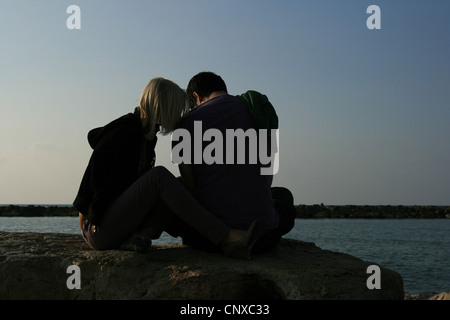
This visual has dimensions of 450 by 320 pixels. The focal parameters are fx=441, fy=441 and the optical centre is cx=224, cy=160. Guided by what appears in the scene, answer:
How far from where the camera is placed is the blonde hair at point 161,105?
2.91m

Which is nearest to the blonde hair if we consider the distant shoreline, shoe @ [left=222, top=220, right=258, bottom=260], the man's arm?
the man's arm

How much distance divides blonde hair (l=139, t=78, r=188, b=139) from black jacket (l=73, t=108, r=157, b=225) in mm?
79

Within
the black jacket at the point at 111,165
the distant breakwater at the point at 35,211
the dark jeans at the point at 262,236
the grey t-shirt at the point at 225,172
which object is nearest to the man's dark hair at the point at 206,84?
the grey t-shirt at the point at 225,172

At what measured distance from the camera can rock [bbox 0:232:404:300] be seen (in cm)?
267

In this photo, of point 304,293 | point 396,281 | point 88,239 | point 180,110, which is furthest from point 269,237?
point 88,239

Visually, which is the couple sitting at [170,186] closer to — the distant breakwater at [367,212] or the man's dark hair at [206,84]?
the man's dark hair at [206,84]

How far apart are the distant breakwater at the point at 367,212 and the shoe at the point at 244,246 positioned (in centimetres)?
4142

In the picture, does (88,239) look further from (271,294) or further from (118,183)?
(271,294)

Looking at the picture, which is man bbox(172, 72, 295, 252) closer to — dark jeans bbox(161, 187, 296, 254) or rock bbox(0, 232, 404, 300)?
dark jeans bbox(161, 187, 296, 254)

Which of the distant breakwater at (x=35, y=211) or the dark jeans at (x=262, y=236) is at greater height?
Result: the dark jeans at (x=262, y=236)

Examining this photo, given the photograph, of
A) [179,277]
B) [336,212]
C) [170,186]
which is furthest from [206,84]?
[336,212]

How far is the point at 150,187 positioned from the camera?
2854 millimetres

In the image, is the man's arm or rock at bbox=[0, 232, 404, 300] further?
the man's arm

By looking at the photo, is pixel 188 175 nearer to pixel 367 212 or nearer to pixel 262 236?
pixel 262 236
